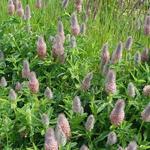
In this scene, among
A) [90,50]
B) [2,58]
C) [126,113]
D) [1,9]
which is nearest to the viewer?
[126,113]

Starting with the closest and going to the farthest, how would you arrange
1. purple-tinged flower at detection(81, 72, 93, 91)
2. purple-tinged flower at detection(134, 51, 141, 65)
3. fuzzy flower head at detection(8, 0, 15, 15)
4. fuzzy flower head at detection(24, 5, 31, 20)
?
purple-tinged flower at detection(81, 72, 93, 91), purple-tinged flower at detection(134, 51, 141, 65), fuzzy flower head at detection(24, 5, 31, 20), fuzzy flower head at detection(8, 0, 15, 15)

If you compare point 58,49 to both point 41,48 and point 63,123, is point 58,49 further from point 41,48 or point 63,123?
point 63,123

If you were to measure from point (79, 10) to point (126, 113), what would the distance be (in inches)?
51.1

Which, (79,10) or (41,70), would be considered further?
(79,10)

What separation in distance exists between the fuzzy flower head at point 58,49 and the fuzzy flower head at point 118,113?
0.75 m

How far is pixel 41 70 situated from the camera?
9.57ft

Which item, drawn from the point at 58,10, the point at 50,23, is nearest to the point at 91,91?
the point at 50,23

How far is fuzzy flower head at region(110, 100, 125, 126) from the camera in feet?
6.89

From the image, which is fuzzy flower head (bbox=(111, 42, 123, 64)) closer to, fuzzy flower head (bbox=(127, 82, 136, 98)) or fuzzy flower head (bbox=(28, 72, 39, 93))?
fuzzy flower head (bbox=(127, 82, 136, 98))

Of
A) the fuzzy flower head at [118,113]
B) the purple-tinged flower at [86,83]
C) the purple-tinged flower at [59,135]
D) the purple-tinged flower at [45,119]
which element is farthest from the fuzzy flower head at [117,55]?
the purple-tinged flower at [59,135]

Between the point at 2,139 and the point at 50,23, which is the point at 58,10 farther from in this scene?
the point at 2,139

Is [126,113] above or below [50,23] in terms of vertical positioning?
below

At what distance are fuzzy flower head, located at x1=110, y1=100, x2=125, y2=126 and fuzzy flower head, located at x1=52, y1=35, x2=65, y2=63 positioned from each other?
2.47 feet

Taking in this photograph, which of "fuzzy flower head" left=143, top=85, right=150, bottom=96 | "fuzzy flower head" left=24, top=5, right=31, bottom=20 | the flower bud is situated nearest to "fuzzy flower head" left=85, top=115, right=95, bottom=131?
the flower bud
